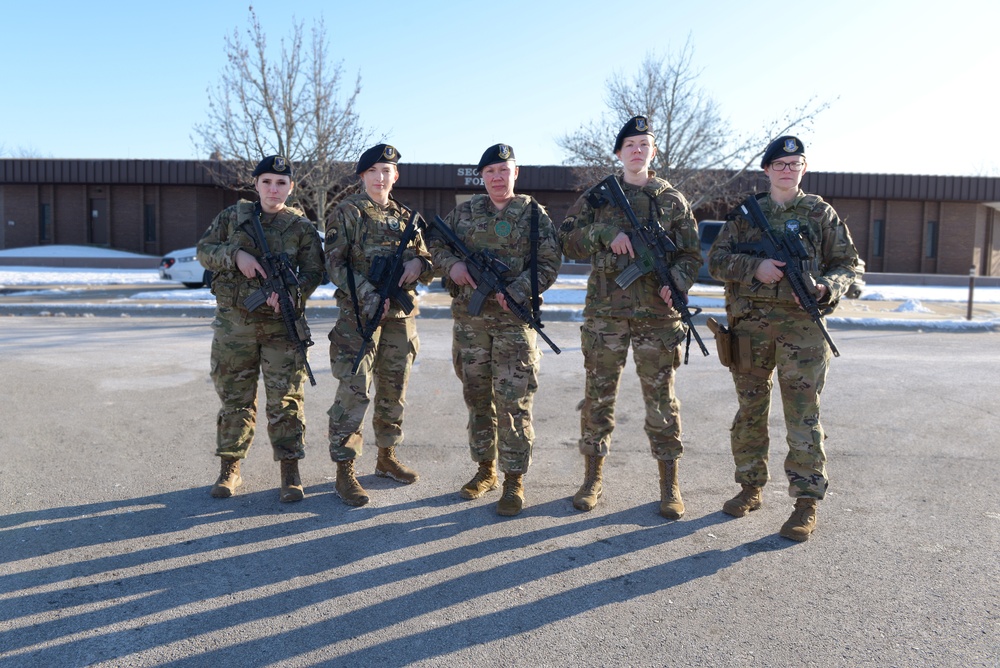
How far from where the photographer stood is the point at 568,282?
70.9 ft

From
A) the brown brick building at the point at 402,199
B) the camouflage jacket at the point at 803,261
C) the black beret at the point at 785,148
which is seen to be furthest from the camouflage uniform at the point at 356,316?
the brown brick building at the point at 402,199

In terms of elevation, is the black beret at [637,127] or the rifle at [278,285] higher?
the black beret at [637,127]

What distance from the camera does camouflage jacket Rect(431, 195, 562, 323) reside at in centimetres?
430

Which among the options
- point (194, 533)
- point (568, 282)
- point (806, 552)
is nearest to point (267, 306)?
point (194, 533)

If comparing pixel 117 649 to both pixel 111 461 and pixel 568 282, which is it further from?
pixel 568 282

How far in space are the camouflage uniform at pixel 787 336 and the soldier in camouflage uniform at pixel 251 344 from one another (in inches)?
95.7

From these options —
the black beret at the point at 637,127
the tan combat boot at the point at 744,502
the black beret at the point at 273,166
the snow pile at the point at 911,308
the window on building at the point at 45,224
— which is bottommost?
the tan combat boot at the point at 744,502

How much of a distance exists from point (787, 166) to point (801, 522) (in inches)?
72.7

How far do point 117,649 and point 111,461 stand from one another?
246 cm

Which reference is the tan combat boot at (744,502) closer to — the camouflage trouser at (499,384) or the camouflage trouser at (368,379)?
the camouflage trouser at (499,384)

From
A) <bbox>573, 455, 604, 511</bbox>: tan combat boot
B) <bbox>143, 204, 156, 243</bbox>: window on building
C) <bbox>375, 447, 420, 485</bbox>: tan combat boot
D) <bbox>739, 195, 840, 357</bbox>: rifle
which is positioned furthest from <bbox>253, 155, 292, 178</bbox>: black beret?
<bbox>143, 204, 156, 243</bbox>: window on building

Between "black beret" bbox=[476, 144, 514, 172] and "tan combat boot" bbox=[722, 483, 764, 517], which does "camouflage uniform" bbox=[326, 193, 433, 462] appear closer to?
"black beret" bbox=[476, 144, 514, 172]

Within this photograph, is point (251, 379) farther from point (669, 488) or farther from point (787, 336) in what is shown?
point (787, 336)

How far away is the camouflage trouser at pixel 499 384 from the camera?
4266 mm
